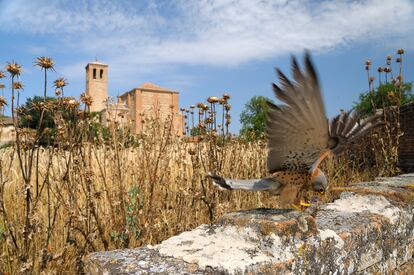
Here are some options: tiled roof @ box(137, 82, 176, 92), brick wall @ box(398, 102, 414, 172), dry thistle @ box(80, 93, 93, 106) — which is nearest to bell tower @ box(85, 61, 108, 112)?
tiled roof @ box(137, 82, 176, 92)

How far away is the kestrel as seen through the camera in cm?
169

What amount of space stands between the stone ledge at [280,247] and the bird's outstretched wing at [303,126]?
288mm

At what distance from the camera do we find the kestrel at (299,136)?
1691mm

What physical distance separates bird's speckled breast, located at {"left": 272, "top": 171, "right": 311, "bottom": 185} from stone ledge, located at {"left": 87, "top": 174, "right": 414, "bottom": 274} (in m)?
0.21

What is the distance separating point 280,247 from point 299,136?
57 cm

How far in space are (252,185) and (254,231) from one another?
329 mm

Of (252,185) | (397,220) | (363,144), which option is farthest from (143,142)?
(363,144)

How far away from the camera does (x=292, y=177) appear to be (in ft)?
6.42

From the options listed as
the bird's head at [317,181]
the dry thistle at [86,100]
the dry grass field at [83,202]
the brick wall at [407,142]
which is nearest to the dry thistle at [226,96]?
the dry grass field at [83,202]

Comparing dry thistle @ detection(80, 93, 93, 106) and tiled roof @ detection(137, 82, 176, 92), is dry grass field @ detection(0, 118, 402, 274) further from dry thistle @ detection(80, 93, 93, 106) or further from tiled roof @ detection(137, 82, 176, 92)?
tiled roof @ detection(137, 82, 176, 92)

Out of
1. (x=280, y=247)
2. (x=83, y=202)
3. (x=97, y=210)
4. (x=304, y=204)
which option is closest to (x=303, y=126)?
(x=304, y=204)

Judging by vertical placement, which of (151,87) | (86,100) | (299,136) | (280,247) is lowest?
(280,247)

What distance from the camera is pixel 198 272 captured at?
1240 mm

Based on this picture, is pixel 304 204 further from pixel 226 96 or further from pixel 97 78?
pixel 97 78
